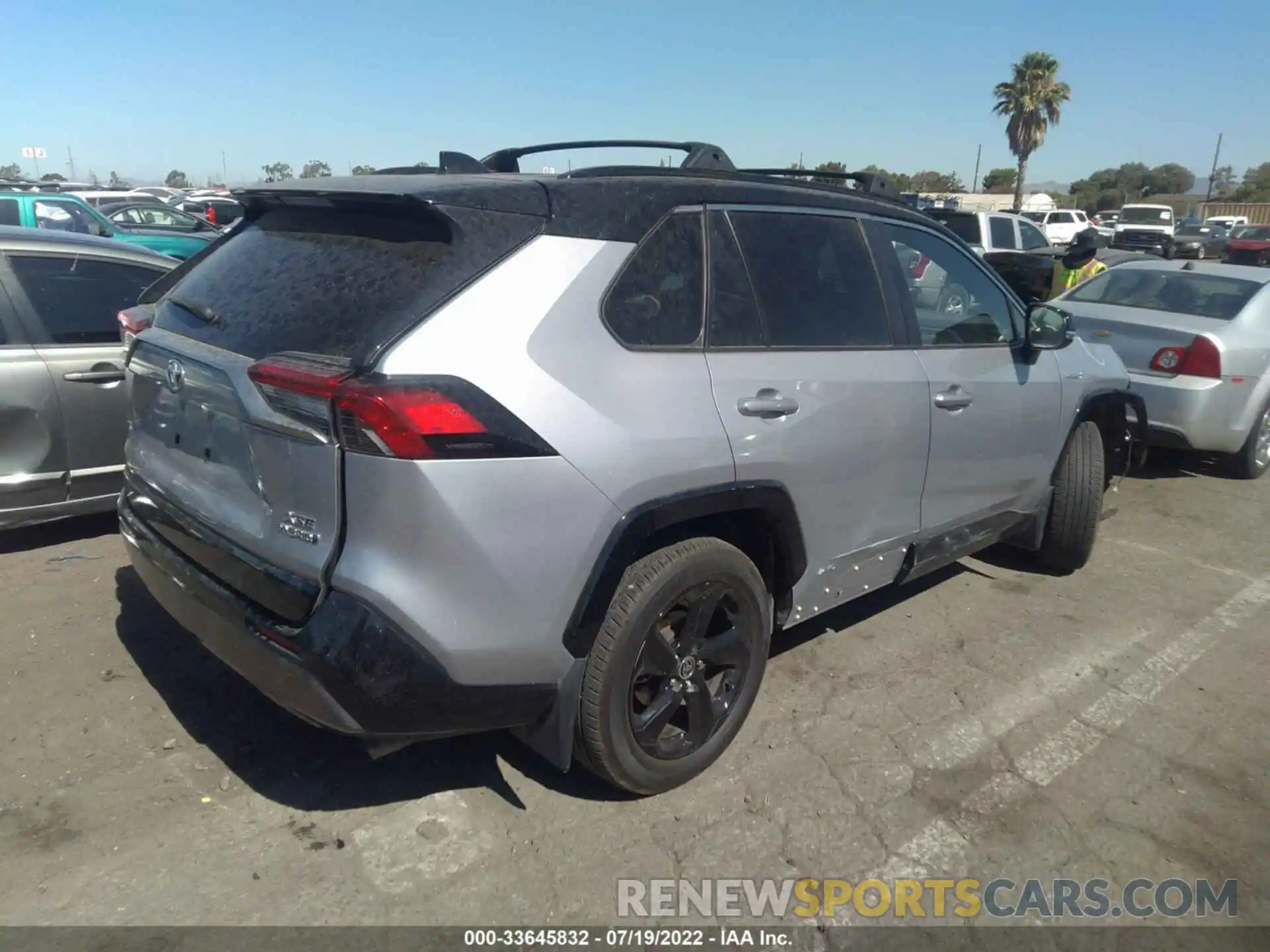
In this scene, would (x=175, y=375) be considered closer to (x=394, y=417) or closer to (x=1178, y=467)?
(x=394, y=417)

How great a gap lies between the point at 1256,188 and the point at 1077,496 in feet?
265

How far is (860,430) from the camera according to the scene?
3254 millimetres

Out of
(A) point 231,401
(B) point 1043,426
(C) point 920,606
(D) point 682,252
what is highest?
(D) point 682,252

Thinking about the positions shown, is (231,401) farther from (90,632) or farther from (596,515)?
(90,632)

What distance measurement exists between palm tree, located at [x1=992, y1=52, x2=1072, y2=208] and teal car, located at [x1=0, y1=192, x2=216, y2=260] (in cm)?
4309

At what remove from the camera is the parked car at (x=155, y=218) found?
15.2 m

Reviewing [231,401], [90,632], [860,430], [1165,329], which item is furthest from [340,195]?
[1165,329]

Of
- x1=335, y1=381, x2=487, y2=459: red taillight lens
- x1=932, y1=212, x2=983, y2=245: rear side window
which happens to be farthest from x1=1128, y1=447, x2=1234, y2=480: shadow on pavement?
x1=932, y1=212, x2=983, y2=245: rear side window

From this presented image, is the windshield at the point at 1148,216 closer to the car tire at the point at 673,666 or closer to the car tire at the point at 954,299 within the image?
the car tire at the point at 954,299

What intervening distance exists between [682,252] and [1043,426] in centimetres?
233

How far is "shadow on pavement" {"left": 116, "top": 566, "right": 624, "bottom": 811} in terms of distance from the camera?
2932 millimetres

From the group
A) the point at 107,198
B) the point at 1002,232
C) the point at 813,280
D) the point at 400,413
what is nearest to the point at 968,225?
the point at 1002,232

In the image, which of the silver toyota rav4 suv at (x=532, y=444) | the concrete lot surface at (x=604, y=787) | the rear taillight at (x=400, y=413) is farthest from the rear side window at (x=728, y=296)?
the concrete lot surface at (x=604, y=787)

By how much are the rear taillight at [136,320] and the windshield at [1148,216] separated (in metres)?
37.9
